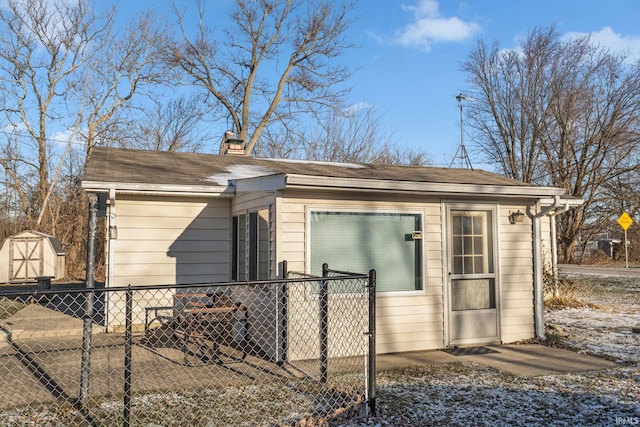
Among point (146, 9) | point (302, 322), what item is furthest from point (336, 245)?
point (146, 9)

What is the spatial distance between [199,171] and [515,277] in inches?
213

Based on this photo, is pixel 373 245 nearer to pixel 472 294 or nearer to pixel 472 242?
pixel 472 242

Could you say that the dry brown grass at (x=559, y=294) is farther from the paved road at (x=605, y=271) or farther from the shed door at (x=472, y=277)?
the paved road at (x=605, y=271)

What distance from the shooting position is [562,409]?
3.90 m

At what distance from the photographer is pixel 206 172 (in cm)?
796

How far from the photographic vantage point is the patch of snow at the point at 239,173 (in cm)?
737

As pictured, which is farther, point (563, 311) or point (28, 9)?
point (28, 9)

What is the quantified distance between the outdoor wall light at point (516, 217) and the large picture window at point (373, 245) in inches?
58.4

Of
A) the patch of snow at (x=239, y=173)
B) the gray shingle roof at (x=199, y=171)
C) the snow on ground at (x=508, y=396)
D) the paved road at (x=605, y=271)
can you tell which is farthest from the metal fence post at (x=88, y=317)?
the paved road at (x=605, y=271)

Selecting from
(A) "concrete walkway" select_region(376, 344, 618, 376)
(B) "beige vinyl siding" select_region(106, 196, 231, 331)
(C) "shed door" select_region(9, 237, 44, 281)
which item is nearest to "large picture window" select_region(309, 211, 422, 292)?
(A) "concrete walkway" select_region(376, 344, 618, 376)

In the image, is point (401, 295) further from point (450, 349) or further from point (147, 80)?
point (147, 80)

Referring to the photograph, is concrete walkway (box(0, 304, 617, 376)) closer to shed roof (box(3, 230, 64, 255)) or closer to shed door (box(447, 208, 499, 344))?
shed door (box(447, 208, 499, 344))

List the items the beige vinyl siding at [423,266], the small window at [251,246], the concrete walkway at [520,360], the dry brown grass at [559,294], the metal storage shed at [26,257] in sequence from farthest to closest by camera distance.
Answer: the metal storage shed at [26,257] → the dry brown grass at [559,294] → the small window at [251,246] → the beige vinyl siding at [423,266] → the concrete walkway at [520,360]

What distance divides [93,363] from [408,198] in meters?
4.40
